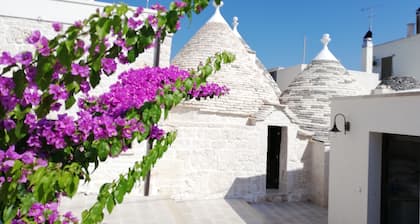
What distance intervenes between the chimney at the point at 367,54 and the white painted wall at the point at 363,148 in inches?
615

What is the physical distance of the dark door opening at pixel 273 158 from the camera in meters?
15.1

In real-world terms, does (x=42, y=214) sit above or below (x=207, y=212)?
above

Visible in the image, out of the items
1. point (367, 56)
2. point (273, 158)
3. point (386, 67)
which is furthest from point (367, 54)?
point (273, 158)

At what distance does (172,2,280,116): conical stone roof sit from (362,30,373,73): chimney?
30.0 ft

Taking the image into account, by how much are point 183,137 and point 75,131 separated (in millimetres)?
10713

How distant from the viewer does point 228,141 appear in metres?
13.1

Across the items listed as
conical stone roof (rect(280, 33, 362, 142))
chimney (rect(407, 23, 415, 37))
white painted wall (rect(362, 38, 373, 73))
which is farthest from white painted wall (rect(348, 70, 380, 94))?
chimney (rect(407, 23, 415, 37))

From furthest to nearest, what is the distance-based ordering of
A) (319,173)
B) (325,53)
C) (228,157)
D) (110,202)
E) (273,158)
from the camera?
(325,53) < (273,158) < (319,173) < (228,157) < (110,202)

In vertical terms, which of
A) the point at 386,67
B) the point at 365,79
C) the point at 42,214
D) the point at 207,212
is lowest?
the point at 207,212

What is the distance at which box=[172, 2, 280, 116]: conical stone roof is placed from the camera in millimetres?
13703

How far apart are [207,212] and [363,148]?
5093mm

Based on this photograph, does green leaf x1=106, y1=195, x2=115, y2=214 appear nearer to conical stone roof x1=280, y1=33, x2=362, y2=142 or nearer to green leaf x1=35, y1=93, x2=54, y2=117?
green leaf x1=35, y1=93, x2=54, y2=117

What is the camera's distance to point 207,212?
33.6 ft

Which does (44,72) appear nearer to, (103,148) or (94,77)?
(94,77)
